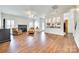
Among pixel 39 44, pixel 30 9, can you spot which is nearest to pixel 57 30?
pixel 39 44

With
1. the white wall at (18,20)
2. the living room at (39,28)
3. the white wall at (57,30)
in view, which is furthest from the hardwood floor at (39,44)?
the white wall at (18,20)

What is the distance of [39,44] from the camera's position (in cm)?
300

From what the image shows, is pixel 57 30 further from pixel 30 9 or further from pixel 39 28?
pixel 30 9

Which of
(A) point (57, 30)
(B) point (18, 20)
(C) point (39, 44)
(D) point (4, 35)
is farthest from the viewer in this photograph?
(D) point (4, 35)

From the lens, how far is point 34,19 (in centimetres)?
316

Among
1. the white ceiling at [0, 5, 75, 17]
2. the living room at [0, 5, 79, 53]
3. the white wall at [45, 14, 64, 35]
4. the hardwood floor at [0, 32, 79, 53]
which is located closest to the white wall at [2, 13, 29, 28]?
the living room at [0, 5, 79, 53]

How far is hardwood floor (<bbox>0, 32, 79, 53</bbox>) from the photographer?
291cm

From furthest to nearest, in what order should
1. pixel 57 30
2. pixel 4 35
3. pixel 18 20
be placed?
pixel 4 35 → pixel 57 30 → pixel 18 20

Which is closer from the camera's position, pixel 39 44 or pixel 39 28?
pixel 39 44

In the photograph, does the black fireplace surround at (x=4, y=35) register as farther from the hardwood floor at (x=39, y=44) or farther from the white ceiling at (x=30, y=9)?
the white ceiling at (x=30, y=9)

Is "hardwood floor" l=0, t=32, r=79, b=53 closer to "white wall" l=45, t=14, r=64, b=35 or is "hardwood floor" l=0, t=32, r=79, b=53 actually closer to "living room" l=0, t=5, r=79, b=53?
"living room" l=0, t=5, r=79, b=53

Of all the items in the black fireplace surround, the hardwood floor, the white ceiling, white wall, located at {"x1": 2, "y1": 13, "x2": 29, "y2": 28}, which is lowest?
the hardwood floor
